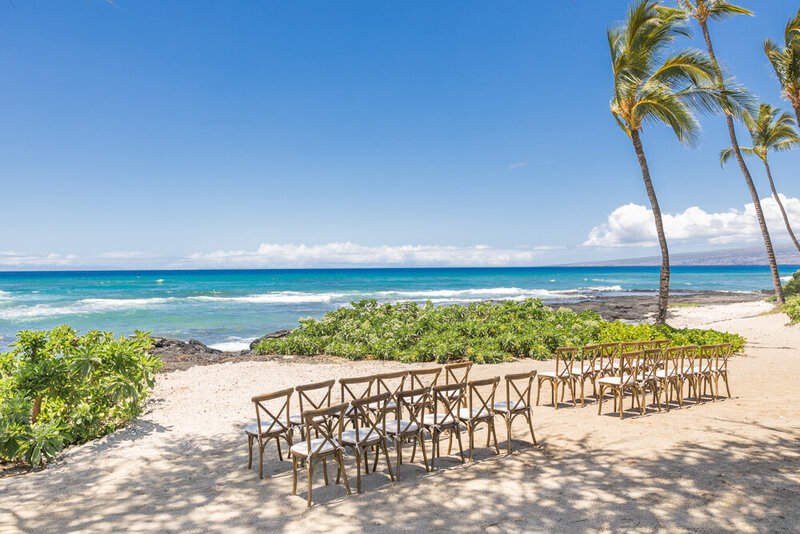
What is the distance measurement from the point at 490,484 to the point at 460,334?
9.09 m

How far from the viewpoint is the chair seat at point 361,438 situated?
4727 millimetres

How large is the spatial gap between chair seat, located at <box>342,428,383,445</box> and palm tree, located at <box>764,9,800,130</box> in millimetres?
11449

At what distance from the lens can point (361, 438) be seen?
15.8ft

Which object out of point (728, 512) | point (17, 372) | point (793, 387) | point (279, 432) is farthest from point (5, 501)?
point (793, 387)

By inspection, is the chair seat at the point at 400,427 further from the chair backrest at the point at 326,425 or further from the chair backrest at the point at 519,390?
the chair backrest at the point at 519,390

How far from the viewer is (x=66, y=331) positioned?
6.96 m

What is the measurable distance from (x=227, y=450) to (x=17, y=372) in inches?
113

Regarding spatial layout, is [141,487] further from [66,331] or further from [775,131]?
[775,131]

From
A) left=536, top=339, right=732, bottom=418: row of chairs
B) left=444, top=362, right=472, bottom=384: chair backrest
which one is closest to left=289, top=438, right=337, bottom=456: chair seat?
left=444, top=362, right=472, bottom=384: chair backrest

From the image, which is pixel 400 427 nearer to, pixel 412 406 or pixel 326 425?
pixel 412 406

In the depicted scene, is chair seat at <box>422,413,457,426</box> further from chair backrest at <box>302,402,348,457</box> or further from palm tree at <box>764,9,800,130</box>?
palm tree at <box>764,9,800,130</box>

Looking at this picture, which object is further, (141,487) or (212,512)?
(141,487)

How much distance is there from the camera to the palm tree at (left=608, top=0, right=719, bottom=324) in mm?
13172

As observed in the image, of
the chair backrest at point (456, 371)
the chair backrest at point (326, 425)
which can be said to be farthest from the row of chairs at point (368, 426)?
the chair backrest at point (456, 371)
